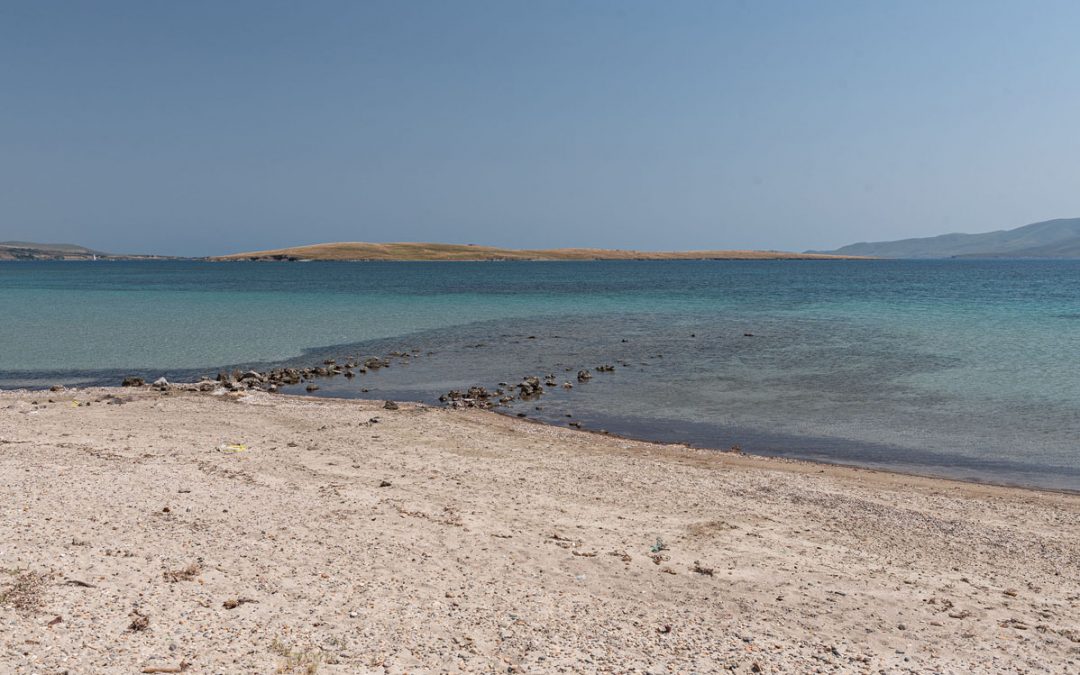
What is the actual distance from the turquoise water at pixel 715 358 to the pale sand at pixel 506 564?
377cm

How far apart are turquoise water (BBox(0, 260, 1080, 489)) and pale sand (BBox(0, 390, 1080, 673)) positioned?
3.77 m

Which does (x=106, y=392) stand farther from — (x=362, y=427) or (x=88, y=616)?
(x=88, y=616)

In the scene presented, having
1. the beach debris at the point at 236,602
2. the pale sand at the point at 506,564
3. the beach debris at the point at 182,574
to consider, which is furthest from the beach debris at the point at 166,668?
the beach debris at the point at 182,574

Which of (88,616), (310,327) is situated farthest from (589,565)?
(310,327)

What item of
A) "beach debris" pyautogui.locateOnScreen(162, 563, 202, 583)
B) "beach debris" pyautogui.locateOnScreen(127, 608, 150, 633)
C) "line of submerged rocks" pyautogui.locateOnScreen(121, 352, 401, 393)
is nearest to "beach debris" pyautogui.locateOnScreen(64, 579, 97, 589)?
"beach debris" pyautogui.locateOnScreen(162, 563, 202, 583)

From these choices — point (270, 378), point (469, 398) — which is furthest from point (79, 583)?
point (270, 378)

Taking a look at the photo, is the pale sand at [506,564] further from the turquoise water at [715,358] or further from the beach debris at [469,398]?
the beach debris at [469,398]

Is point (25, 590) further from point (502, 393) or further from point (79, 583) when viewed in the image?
point (502, 393)

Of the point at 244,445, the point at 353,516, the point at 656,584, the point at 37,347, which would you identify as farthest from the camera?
the point at 37,347

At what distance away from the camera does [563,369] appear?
2631 centimetres

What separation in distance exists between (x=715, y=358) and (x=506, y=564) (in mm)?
21615

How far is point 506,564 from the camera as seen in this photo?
8.23m

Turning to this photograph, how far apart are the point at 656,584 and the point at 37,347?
3186 centimetres

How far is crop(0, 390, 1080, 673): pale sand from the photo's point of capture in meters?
6.26
